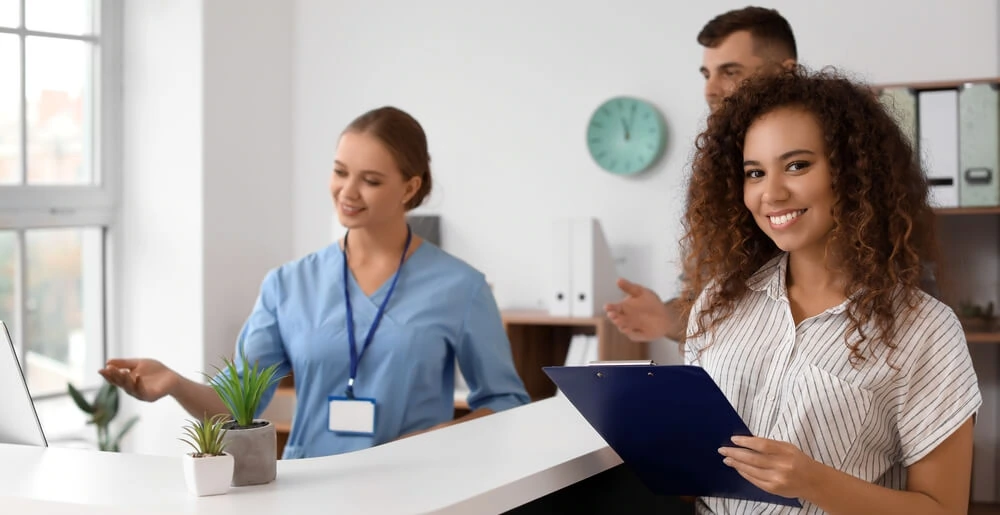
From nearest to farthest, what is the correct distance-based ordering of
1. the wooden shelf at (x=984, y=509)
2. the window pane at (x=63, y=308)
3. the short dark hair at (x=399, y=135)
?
the short dark hair at (x=399, y=135) → the wooden shelf at (x=984, y=509) → the window pane at (x=63, y=308)

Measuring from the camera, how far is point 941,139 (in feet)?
11.5

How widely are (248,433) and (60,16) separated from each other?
3497 millimetres

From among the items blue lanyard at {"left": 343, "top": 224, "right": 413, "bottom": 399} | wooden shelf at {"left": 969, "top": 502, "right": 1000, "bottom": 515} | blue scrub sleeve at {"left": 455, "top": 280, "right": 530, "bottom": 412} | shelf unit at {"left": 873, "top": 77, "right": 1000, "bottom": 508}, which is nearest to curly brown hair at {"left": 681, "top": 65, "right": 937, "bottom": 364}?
blue scrub sleeve at {"left": 455, "top": 280, "right": 530, "bottom": 412}

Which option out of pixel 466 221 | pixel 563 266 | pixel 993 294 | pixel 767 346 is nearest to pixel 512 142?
pixel 466 221

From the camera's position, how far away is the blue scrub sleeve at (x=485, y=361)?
2447 millimetres

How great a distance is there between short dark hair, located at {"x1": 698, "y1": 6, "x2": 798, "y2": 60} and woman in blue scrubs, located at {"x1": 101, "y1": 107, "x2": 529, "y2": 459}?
0.83 meters

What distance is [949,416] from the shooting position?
5.03 feet

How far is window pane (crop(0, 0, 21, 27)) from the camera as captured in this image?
4250 millimetres

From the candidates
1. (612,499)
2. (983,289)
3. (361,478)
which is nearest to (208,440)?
(361,478)

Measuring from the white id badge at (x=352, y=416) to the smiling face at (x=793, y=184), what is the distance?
1.00 metres

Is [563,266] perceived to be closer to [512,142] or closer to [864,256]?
[512,142]

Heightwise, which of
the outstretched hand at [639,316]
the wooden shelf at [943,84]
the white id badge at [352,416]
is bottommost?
the white id badge at [352,416]

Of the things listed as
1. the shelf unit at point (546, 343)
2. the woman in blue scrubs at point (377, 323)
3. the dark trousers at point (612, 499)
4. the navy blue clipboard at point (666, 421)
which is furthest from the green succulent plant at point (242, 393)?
the shelf unit at point (546, 343)

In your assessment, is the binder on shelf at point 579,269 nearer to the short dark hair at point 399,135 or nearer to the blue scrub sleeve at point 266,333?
the short dark hair at point 399,135
